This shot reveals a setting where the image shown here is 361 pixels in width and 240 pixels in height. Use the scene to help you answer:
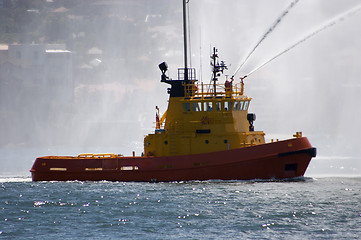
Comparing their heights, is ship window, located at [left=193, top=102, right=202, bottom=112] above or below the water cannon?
below

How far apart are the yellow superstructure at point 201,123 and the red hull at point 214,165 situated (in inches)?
32.9

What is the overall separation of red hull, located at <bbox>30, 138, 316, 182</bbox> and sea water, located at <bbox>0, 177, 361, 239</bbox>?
0.48 meters

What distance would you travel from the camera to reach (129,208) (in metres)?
23.4

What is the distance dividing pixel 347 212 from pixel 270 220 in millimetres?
3386

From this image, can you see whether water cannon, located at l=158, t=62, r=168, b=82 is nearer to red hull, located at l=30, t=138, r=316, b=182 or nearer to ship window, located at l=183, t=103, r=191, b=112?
ship window, located at l=183, t=103, r=191, b=112

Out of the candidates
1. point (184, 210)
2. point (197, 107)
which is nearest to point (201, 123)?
point (197, 107)

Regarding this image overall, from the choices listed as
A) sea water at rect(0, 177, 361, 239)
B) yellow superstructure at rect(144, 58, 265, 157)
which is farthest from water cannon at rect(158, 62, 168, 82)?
sea water at rect(0, 177, 361, 239)

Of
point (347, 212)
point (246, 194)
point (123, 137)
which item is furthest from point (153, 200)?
point (123, 137)

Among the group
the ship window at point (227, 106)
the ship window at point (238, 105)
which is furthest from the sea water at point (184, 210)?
the ship window at point (238, 105)

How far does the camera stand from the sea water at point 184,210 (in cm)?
1947

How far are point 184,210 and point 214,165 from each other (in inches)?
233

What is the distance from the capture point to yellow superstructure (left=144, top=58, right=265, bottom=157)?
29.1 meters

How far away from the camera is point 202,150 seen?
29.1m

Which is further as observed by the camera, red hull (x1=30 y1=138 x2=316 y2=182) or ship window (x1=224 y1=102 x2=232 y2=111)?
ship window (x1=224 y1=102 x2=232 y2=111)
